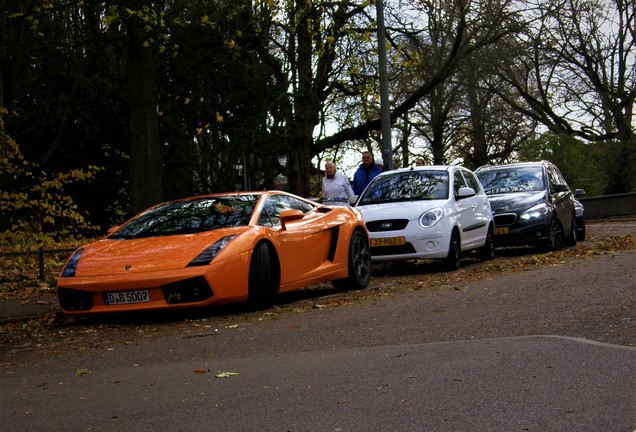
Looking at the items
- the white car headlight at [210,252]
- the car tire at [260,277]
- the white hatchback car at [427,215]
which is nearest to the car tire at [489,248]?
the white hatchback car at [427,215]

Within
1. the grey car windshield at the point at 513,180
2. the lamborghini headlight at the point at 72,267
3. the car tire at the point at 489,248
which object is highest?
the grey car windshield at the point at 513,180

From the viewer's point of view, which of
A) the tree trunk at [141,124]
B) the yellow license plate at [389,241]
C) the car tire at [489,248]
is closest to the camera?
the yellow license plate at [389,241]

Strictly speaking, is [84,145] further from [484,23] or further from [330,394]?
[330,394]

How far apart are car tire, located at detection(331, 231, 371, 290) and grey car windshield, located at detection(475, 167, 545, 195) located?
21.9 ft

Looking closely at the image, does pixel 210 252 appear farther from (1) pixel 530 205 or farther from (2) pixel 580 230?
(2) pixel 580 230

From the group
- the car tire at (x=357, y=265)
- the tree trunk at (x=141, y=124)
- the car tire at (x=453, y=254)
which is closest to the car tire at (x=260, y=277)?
the car tire at (x=357, y=265)

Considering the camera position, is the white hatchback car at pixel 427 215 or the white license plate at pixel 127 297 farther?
the white hatchback car at pixel 427 215

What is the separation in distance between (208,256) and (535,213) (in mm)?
9361

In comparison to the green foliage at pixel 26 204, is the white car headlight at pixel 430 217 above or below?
below

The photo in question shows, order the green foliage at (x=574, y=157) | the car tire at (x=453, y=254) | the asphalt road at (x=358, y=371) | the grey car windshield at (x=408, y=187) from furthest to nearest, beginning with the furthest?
the green foliage at (x=574, y=157)
the grey car windshield at (x=408, y=187)
the car tire at (x=453, y=254)
the asphalt road at (x=358, y=371)

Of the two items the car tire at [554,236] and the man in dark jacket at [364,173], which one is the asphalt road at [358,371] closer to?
the car tire at [554,236]

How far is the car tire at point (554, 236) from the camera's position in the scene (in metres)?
18.4

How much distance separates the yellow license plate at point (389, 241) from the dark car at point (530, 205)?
3838mm

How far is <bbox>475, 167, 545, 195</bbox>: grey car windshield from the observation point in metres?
19.3
